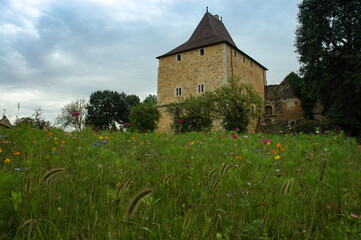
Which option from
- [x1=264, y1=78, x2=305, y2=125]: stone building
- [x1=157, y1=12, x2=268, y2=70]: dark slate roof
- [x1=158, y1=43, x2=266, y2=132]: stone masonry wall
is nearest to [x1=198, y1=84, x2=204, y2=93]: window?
[x1=158, y1=43, x2=266, y2=132]: stone masonry wall

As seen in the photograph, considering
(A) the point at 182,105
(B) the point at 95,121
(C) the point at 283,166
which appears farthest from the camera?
(B) the point at 95,121

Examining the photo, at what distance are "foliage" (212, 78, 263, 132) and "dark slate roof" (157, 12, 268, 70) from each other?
35.1ft

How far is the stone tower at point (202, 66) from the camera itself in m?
29.0

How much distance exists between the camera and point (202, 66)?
30.2m

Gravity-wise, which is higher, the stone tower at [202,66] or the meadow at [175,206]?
the stone tower at [202,66]

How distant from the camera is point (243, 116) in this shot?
70.3ft

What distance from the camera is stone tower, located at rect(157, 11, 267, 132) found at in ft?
95.1

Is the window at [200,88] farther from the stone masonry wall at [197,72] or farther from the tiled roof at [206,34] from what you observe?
the tiled roof at [206,34]

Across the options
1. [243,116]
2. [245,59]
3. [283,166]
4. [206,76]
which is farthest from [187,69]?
[283,166]

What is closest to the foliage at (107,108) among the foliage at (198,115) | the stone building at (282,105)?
the foliage at (198,115)

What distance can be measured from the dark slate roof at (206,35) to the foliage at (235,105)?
421 inches

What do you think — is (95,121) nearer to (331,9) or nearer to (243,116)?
(243,116)

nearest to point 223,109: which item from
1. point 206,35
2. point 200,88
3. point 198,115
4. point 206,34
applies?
point 198,115

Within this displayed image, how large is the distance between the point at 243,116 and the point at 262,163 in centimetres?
1949
